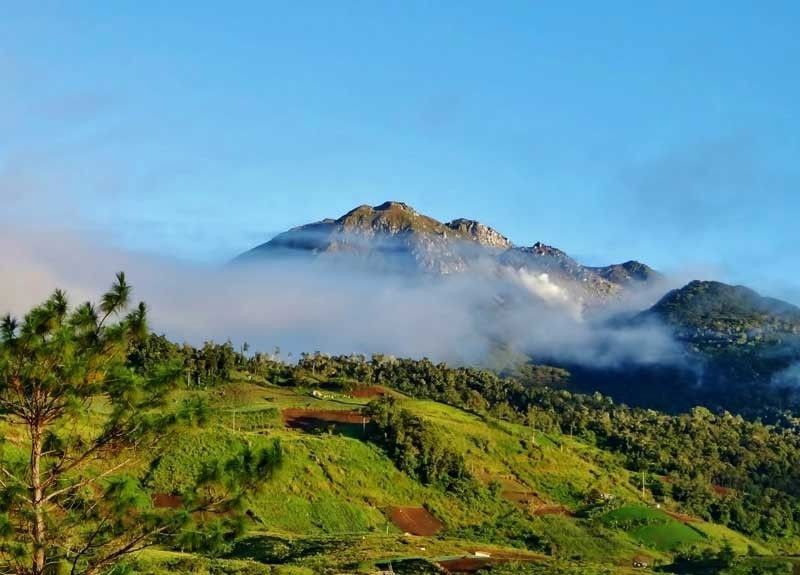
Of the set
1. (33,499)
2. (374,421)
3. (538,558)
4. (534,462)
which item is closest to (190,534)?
(33,499)

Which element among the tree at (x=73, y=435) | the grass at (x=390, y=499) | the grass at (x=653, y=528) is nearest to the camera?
the tree at (x=73, y=435)

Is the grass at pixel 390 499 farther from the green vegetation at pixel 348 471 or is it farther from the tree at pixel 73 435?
the tree at pixel 73 435

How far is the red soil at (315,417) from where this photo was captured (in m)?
114

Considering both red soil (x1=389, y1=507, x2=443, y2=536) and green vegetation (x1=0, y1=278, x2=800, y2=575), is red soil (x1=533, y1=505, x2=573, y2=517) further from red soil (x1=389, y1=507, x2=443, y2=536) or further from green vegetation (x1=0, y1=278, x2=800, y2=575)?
red soil (x1=389, y1=507, x2=443, y2=536)

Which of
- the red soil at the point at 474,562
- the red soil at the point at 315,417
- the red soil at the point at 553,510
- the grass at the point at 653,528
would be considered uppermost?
the red soil at the point at 315,417

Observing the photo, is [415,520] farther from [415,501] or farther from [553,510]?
[553,510]

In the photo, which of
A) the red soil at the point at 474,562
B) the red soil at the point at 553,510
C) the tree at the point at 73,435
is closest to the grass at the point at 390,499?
the red soil at the point at 553,510

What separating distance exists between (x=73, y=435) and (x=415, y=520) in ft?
261

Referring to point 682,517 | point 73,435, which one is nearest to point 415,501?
point 682,517

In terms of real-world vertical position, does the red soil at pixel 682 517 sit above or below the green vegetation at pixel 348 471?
below

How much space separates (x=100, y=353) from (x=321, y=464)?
8241 cm

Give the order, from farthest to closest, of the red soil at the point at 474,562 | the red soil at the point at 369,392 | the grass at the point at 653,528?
the red soil at the point at 369,392 → the grass at the point at 653,528 → the red soil at the point at 474,562

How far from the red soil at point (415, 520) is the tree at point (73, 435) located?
74859mm

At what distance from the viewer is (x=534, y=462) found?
119875 millimetres
